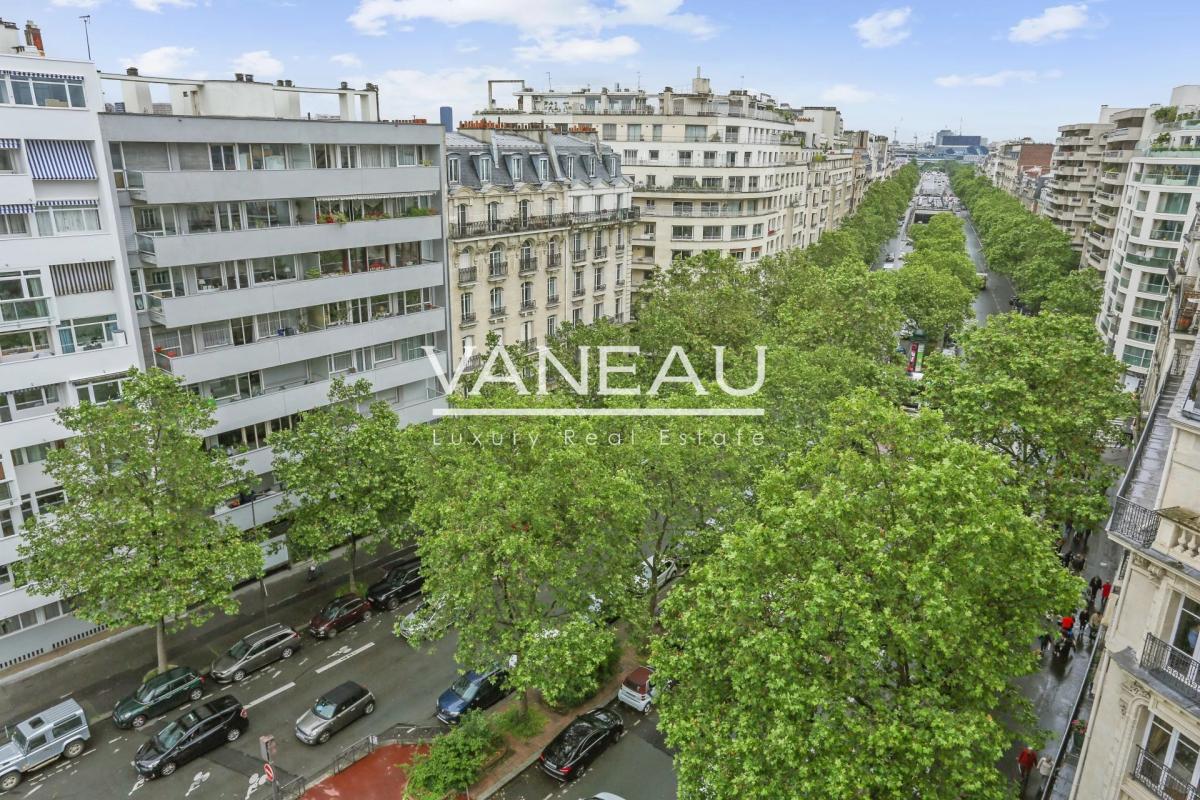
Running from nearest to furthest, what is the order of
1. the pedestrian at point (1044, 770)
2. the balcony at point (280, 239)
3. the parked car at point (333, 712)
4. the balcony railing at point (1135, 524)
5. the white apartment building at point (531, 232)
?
the balcony railing at point (1135, 524) → the pedestrian at point (1044, 770) → the parked car at point (333, 712) → the balcony at point (280, 239) → the white apartment building at point (531, 232)

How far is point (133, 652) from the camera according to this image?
113 ft

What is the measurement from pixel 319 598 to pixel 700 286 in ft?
101

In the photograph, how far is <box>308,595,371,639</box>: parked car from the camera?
3538 cm

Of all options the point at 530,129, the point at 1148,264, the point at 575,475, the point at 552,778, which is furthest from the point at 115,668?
the point at 1148,264

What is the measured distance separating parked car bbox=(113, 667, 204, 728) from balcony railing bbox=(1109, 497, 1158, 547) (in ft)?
109

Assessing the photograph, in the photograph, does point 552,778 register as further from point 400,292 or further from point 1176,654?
point 400,292

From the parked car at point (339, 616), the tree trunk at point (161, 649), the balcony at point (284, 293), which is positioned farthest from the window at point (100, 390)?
the parked car at point (339, 616)

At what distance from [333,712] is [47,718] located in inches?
404

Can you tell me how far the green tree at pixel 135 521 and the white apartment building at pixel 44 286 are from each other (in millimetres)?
2123

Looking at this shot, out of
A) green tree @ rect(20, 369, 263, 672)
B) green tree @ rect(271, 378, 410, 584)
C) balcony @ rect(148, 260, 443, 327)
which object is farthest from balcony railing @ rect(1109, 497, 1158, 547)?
balcony @ rect(148, 260, 443, 327)

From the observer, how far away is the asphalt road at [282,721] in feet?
87.8

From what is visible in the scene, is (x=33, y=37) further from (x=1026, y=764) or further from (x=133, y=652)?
(x=1026, y=764)

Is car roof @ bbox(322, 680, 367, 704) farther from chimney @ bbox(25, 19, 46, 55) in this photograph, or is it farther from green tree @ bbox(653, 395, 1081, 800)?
chimney @ bbox(25, 19, 46, 55)

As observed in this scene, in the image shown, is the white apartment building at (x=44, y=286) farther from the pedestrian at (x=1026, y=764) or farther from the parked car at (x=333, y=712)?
the pedestrian at (x=1026, y=764)
